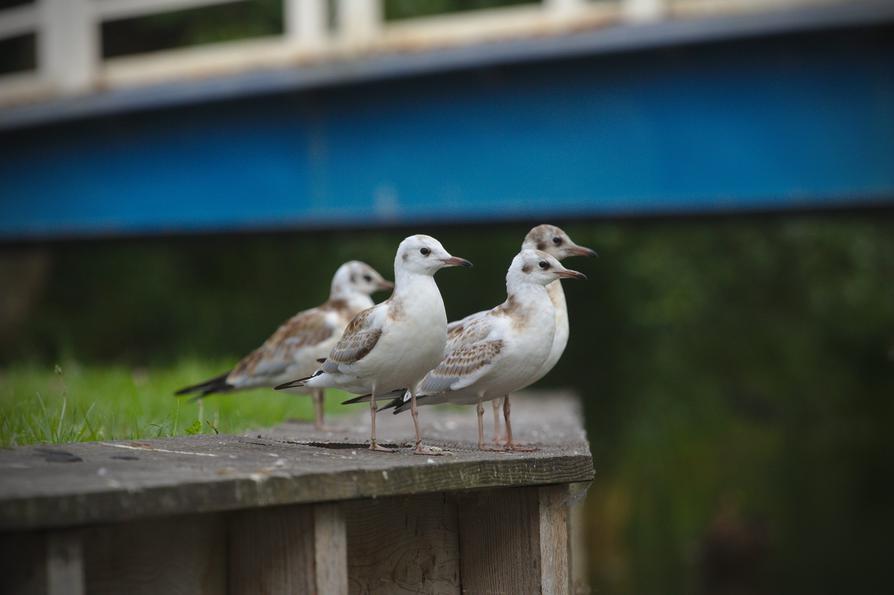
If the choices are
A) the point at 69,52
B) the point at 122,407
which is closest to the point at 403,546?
the point at 122,407

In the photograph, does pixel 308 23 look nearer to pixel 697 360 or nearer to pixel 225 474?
pixel 225 474

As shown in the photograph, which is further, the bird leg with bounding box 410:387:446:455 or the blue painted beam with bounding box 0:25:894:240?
the blue painted beam with bounding box 0:25:894:240

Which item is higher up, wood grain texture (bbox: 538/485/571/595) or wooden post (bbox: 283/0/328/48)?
wooden post (bbox: 283/0/328/48)

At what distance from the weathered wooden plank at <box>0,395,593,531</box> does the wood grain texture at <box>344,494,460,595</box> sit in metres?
0.19

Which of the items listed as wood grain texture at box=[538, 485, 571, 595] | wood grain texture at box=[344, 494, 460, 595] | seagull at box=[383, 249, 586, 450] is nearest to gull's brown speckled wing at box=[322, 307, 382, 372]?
seagull at box=[383, 249, 586, 450]

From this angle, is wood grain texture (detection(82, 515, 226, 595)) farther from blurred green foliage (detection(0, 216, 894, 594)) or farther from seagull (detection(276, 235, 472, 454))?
blurred green foliage (detection(0, 216, 894, 594))

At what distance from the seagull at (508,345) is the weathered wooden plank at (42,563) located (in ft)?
7.02

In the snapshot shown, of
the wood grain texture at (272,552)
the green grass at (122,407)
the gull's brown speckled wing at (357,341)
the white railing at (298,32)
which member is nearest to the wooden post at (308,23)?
the white railing at (298,32)

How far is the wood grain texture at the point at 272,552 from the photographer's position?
159 inches

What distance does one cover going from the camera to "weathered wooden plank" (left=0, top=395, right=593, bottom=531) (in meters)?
3.45

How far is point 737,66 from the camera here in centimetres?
1092

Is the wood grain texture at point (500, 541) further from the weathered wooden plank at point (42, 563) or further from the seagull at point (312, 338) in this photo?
the seagull at point (312, 338)

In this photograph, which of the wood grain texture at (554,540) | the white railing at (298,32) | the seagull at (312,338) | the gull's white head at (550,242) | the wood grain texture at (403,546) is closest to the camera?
the wood grain texture at (403,546)

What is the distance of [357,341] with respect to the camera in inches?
205
